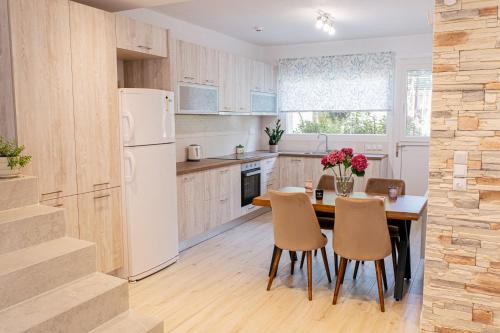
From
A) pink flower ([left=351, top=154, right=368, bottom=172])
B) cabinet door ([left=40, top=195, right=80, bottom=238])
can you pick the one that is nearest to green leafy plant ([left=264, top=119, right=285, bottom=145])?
pink flower ([left=351, top=154, right=368, bottom=172])

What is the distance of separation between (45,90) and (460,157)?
289cm

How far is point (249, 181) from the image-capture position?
5941 millimetres

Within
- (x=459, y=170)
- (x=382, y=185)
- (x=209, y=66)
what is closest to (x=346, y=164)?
(x=382, y=185)

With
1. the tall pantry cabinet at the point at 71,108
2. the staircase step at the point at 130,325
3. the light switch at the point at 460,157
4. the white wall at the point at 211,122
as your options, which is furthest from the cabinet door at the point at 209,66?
the light switch at the point at 460,157

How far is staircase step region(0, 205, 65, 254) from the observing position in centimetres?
264

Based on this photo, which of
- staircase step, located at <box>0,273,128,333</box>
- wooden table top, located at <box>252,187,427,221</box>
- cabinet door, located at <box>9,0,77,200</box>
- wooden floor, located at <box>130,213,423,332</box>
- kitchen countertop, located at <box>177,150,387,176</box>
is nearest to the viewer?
staircase step, located at <box>0,273,128,333</box>

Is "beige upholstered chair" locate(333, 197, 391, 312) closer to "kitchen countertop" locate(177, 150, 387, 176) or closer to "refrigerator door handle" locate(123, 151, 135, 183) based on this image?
"refrigerator door handle" locate(123, 151, 135, 183)

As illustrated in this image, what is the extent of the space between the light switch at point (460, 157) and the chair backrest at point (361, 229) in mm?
656

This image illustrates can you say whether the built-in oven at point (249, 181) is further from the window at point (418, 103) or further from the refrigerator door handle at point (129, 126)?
the window at point (418, 103)

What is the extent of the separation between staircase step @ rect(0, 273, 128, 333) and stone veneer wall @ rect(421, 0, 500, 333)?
204 centimetres

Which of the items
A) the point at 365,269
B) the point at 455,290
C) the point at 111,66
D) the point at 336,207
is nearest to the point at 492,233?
the point at 455,290

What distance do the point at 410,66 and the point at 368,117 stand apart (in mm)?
968

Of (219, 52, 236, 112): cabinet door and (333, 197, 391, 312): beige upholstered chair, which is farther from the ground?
(219, 52, 236, 112): cabinet door

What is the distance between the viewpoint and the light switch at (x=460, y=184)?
8.73 ft
